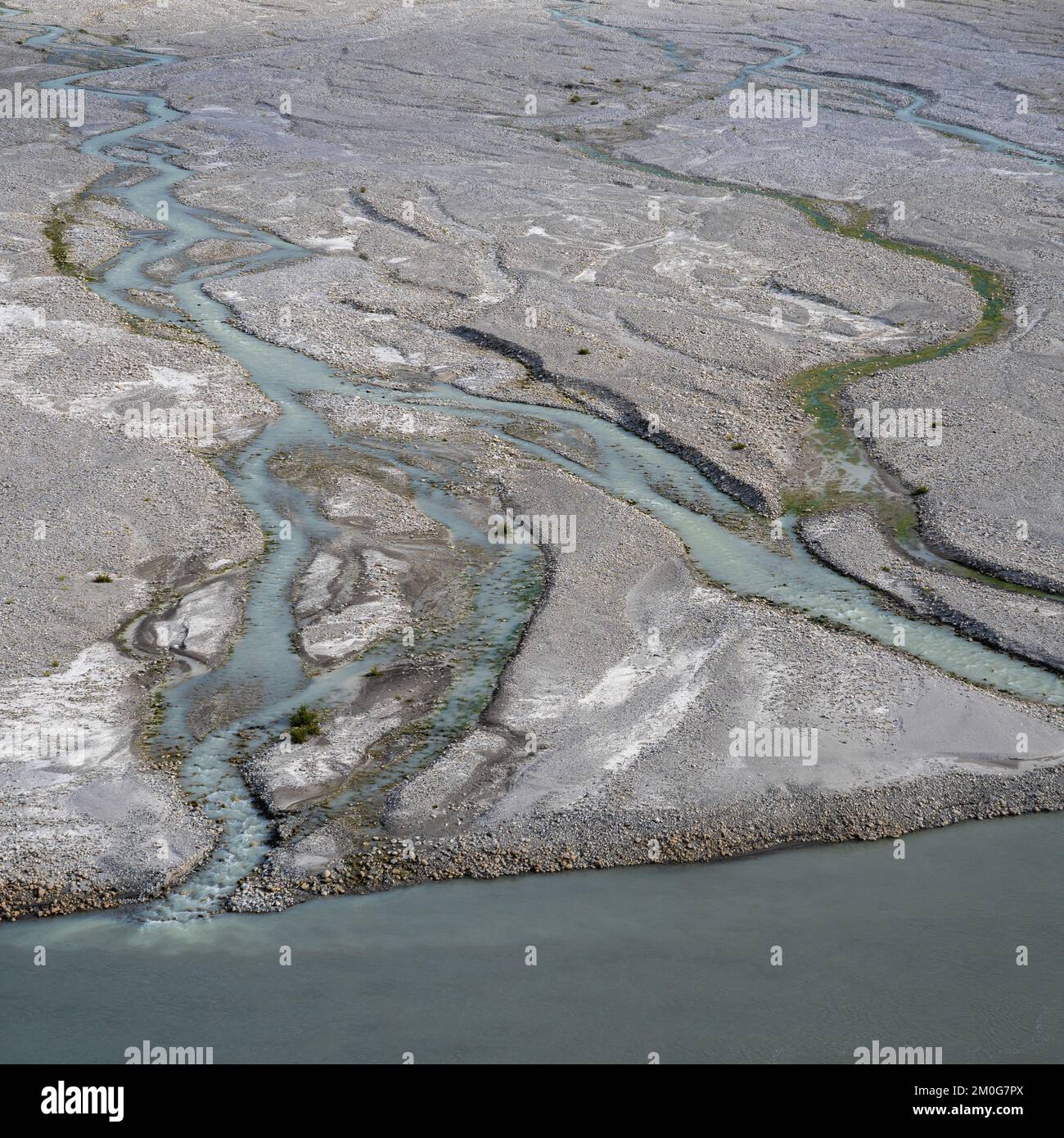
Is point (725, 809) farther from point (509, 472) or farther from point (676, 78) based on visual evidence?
point (676, 78)

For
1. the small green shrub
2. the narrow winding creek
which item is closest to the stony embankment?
the narrow winding creek

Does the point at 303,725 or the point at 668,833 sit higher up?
the point at 303,725

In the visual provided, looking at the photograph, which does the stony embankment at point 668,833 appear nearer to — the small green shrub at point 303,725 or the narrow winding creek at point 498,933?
the narrow winding creek at point 498,933

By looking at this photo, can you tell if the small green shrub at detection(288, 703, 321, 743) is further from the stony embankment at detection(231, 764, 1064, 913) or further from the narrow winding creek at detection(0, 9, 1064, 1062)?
the stony embankment at detection(231, 764, 1064, 913)

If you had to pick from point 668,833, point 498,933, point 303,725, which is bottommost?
point 498,933

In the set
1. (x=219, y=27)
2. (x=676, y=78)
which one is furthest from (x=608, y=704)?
(x=219, y=27)

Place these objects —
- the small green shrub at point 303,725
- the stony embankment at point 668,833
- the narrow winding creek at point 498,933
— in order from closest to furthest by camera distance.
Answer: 1. the narrow winding creek at point 498,933
2. the stony embankment at point 668,833
3. the small green shrub at point 303,725

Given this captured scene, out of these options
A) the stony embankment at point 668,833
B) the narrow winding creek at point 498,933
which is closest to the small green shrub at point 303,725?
the narrow winding creek at point 498,933

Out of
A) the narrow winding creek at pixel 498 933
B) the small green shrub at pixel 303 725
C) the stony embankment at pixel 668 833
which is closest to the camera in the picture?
the narrow winding creek at pixel 498 933

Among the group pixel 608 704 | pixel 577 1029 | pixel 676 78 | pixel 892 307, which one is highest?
pixel 676 78

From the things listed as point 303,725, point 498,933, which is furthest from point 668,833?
point 303,725

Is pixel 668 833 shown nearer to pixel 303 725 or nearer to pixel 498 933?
pixel 498 933
